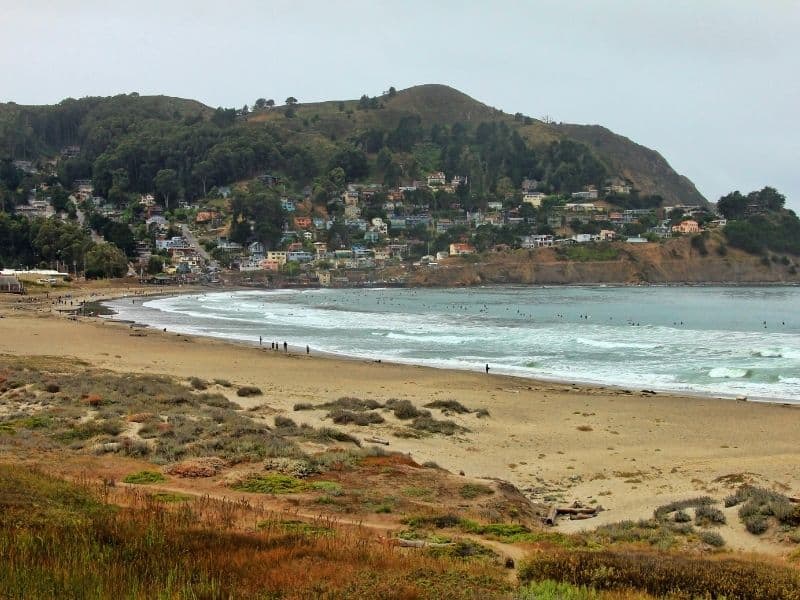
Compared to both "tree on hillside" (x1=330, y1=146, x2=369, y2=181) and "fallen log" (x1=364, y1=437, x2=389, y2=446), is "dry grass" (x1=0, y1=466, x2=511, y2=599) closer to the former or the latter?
"fallen log" (x1=364, y1=437, x2=389, y2=446)

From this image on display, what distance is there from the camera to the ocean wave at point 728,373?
28058mm

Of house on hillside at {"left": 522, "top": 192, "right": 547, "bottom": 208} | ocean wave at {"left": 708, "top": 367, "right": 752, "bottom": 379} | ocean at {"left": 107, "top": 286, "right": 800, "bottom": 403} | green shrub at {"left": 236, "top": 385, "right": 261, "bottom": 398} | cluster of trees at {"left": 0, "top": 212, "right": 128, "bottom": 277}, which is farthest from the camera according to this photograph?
house on hillside at {"left": 522, "top": 192, "right": 547, "bottom": 208}

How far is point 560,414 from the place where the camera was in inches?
799

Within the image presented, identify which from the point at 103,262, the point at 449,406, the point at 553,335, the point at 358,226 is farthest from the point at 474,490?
the point at 358,226

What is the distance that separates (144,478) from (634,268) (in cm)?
13837

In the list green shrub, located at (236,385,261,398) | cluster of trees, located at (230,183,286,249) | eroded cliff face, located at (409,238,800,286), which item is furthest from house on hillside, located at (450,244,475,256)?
green shrub, located at (236,385,261,398)

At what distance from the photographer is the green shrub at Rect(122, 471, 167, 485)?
1052 centimetres

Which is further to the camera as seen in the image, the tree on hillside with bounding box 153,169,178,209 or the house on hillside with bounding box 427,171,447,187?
the house on hillside with bounding box 427,171,447,187

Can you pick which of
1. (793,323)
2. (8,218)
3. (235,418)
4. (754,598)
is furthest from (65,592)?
(8,218)

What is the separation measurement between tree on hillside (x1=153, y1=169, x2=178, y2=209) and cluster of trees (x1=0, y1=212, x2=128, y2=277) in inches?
2398

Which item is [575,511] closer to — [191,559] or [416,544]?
[416,544]

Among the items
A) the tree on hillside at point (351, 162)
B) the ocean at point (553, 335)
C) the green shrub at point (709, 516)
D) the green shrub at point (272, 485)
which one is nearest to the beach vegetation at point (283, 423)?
the green shrub at point (272, 485)

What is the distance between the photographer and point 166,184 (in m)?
165

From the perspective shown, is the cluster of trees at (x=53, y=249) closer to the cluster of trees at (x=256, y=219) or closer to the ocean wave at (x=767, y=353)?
the cluster of trees at (x=256, y=219)
